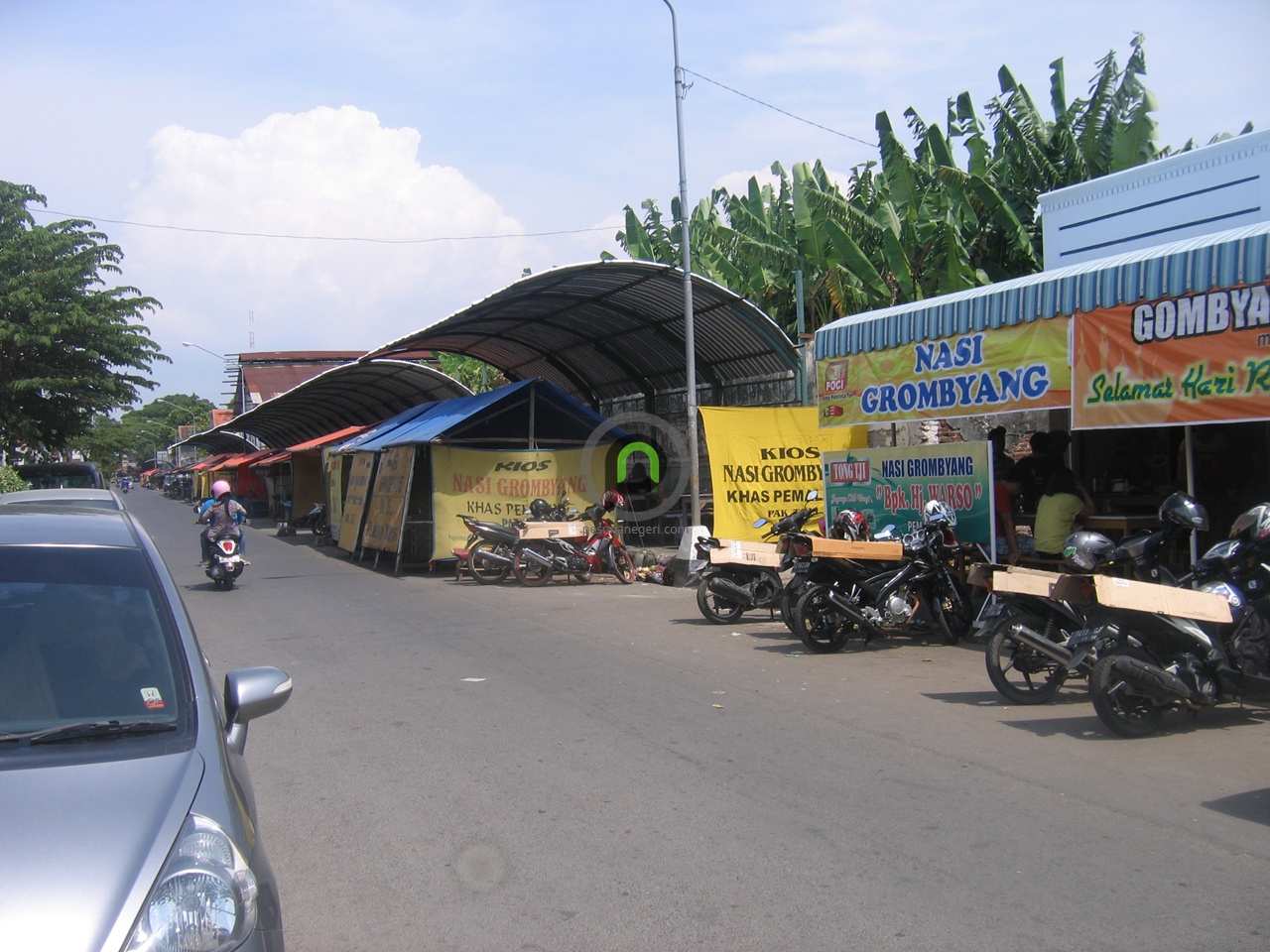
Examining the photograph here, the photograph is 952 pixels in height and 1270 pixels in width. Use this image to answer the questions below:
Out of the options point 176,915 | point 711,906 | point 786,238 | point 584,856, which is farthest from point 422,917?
point 786,238

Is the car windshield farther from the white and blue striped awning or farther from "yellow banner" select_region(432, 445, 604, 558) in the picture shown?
"yellow banner" select_region(432, 445, 604, 558)

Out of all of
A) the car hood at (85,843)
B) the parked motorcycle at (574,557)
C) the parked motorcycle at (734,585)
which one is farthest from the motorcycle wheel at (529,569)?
the car hood at (85,843)

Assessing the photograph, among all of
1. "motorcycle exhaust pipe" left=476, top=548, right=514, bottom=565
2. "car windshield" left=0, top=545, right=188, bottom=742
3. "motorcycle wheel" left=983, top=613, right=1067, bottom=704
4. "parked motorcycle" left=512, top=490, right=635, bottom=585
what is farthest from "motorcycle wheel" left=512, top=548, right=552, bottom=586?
"car windshield" left=0, top=545, right=188, bottom=742

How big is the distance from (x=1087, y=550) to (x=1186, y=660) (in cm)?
118

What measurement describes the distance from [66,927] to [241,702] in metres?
1.15

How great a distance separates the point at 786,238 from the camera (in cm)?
2428

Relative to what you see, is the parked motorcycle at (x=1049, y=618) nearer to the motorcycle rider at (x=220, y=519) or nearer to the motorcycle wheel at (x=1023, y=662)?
the motorcycle wheel at (x=1023, y=662)

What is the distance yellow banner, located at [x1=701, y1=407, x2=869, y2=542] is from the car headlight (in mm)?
12446

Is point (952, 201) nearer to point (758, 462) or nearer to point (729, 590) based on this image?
point (758, 462)

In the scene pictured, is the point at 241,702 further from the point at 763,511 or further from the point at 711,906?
the point at 763,511

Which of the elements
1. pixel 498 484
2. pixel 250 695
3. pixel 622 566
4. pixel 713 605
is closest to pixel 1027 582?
pixel 713 605

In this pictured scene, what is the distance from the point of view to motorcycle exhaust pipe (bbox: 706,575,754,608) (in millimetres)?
11844

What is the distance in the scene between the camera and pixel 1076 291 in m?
9.76

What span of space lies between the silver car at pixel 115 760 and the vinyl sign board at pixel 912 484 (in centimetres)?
801
